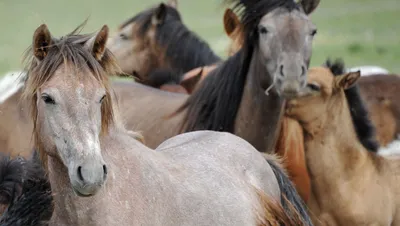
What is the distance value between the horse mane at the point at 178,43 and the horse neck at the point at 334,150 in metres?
2.34

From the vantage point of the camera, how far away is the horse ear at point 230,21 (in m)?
6.77

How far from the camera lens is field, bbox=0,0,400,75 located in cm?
1900

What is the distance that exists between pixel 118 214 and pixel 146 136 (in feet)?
9.50

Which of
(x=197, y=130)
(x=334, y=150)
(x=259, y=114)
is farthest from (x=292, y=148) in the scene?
(x=197, y=130)

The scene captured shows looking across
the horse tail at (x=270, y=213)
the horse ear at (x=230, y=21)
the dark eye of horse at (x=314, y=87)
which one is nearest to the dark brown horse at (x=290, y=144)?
the horse ear at (x=230, y=21)

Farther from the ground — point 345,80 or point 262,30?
point 262,30

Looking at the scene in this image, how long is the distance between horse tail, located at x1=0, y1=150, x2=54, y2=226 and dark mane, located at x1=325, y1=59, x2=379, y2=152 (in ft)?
9.55

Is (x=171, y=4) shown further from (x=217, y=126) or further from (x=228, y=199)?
(x=228, y=199)

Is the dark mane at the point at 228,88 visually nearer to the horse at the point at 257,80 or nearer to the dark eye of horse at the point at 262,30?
the horse at the point at 257,80

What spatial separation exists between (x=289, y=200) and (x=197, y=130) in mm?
1456

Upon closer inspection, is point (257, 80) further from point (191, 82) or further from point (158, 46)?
point (158, 46)

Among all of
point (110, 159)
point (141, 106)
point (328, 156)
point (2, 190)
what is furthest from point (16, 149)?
point (110, 159)

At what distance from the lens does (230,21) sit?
269 inches

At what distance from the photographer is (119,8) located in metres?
31.9
